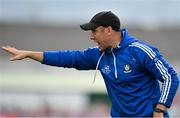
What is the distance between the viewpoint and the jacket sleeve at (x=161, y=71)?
34.8 feet

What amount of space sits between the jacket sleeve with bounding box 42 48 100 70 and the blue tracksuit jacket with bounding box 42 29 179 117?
0.28 m

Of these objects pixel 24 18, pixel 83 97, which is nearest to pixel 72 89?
pixel 83 97

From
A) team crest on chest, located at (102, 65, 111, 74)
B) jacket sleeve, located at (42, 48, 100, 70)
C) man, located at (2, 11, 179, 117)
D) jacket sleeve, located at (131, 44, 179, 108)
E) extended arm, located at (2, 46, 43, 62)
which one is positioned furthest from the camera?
jacket sleeve, located at (42, 48, 100, 70)

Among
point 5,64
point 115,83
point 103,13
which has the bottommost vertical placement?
point 5,64

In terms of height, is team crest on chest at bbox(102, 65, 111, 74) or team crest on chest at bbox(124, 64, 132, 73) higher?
team crest on chest at bbox(124, 64, 132, 73)

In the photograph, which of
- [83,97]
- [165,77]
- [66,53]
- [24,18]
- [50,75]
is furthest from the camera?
[24,18]

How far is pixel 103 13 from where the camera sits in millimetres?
10898

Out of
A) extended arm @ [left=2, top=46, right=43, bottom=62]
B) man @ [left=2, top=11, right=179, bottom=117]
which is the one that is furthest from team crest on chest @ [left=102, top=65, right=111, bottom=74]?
extended arm @ [left=2, top=46, right=43, bottom=62]

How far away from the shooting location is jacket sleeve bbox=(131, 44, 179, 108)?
10.6 m

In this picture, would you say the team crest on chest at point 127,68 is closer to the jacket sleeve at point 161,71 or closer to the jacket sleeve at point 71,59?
the jacket sleeve at point 161,71

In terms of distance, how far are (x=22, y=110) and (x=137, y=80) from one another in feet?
37.4

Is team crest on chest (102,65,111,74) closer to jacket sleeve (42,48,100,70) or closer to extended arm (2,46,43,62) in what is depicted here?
jacket sleeve (42,48,100,70)

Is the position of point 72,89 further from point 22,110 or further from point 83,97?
point 22,110

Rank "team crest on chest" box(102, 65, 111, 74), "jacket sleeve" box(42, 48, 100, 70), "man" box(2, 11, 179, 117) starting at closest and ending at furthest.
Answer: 1. "man" box(2, 11, 179, 117)
2. "team crest on chest" box(102, 65, 111, 74)
3. "jacket sleeve" box(42, 48, 100, 70)
